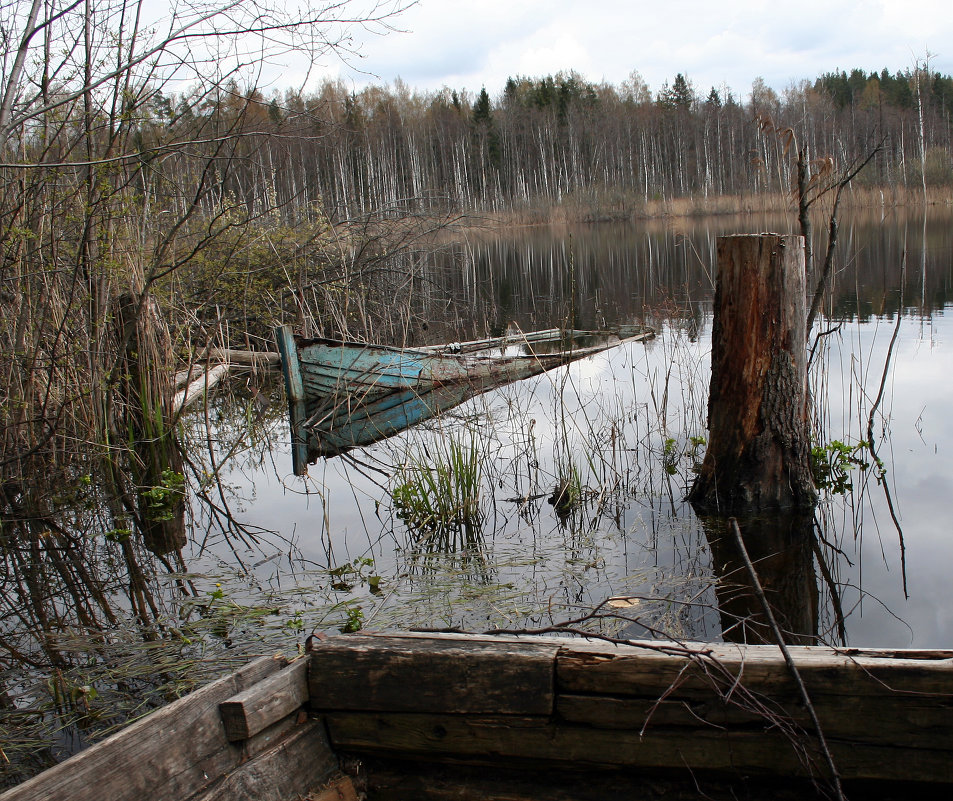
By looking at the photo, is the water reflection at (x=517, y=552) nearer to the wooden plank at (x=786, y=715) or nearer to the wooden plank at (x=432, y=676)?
the wooden plank at (x=786, y=715)

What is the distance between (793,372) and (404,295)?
27.8ft

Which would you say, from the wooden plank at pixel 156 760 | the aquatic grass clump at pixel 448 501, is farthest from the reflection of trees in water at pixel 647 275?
the wooden plank at pixel 156 760

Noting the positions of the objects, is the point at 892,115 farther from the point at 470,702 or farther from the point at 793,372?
the point at 470,702

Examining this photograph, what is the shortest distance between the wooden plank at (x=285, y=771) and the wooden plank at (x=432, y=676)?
9 cm

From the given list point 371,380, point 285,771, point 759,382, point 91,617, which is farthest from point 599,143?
point 285,771

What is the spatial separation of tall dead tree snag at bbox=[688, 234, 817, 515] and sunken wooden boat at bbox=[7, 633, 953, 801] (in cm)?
257

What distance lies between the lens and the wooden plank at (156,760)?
1641 millimetres

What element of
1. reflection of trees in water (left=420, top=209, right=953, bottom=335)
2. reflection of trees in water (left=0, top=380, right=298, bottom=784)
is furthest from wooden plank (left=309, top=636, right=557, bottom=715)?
reflection of trees in water (left=420, top=209, right=953, bottom=335)

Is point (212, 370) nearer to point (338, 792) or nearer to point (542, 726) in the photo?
point (338, 792)

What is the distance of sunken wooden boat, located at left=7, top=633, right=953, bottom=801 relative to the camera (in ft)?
6.03

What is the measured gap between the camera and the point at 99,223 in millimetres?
5113

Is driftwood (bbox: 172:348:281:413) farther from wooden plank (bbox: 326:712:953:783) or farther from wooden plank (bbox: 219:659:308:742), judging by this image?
wooden plank (bbox: 326:712:953:783)

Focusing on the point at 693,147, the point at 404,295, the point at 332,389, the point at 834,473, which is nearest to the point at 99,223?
the point at 332,389

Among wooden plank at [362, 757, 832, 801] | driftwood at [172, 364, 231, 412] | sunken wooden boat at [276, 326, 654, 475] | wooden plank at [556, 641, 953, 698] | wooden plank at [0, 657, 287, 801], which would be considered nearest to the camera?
wooden plank at [0, 657, 287, 801]
